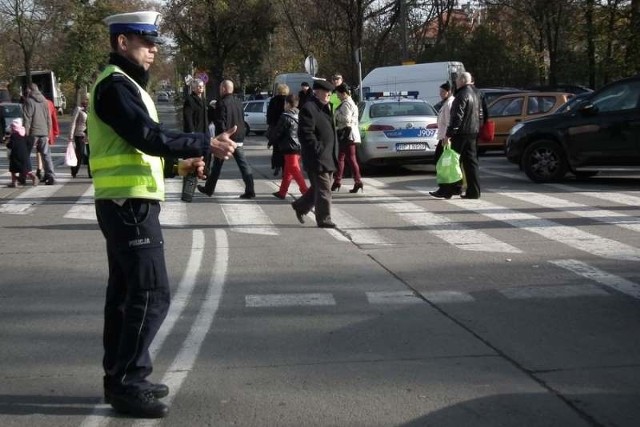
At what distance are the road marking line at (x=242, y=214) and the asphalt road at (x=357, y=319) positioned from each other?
68 mm

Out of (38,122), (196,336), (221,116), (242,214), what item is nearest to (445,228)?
(242,214)

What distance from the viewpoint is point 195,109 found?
1591 cm

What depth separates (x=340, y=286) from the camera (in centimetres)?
797

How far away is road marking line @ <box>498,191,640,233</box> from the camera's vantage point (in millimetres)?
11516

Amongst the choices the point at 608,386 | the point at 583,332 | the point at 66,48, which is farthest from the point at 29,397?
the point at 66,48

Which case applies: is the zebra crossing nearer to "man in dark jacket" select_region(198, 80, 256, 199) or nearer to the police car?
"man in dark jacket" select_region(198, 80, 256, 199)

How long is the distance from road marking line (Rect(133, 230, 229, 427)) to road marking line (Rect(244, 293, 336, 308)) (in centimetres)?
28

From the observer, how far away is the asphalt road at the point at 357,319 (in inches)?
195

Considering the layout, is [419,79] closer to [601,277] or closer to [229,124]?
[229,124]

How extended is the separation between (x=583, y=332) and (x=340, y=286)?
7.46 ft

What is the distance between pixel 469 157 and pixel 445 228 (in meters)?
2.88

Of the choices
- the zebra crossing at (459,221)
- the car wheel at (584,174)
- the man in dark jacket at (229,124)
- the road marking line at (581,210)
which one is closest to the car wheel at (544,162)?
the zebra crossing at (459,221)

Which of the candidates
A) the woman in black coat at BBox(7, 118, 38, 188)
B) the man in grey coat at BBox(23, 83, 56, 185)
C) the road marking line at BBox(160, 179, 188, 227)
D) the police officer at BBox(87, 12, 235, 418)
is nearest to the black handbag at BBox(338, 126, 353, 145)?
the road marking line at BBox(160, 179, 188, 227)

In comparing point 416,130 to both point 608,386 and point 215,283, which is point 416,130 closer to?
point 215,283
